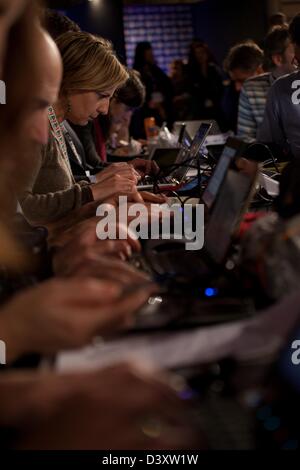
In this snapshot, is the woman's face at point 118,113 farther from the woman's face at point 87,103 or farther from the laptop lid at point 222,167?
the laptop lid at point 222,167

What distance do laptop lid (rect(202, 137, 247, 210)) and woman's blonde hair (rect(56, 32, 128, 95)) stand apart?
3.81ft

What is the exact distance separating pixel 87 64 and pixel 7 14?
166 centimetres

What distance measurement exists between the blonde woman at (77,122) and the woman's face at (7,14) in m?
1.14

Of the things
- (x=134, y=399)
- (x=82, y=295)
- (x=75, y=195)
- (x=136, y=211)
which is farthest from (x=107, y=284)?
(x=75, y=195)

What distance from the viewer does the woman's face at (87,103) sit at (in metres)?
2.87

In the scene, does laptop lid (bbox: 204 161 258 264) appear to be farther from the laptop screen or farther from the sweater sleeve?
the sweater sleeve

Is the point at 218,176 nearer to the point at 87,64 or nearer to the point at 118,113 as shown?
the point at 87,64

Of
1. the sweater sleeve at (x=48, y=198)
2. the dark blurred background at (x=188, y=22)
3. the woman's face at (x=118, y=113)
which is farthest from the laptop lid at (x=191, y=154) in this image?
the dark blurred background at (x=188, y=22)

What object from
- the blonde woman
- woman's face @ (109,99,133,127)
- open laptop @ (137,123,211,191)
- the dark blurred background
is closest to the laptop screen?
the blonde woman

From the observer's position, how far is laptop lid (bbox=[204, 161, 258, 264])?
4.53ft

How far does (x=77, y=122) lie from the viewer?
303 cm

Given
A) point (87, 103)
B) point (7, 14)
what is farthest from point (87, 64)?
point (7, 14)

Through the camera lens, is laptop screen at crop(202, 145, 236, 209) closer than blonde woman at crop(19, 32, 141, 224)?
Yes
